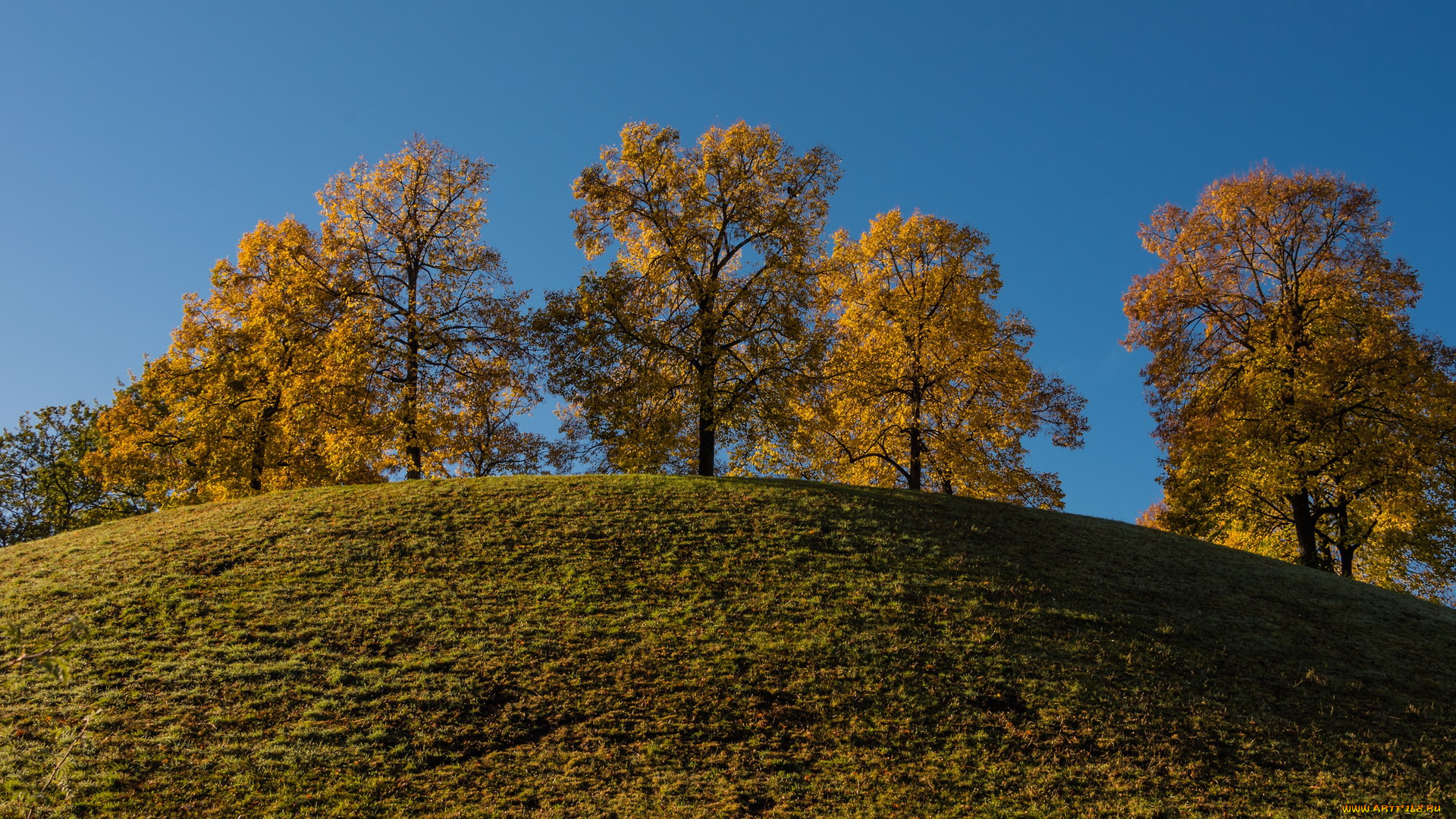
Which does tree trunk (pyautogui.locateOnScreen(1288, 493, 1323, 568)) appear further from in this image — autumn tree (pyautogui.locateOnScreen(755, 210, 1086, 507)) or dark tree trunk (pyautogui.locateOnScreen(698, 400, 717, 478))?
dark tree trunk (pyautogui.locateOnScreen(698, 400, 717, 478))

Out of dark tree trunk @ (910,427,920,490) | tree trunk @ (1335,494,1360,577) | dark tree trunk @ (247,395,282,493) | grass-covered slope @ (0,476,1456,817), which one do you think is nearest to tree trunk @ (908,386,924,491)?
dark tree trunk @ (910,427,920,490)

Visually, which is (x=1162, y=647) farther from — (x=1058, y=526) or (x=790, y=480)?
(x=790, y=480)

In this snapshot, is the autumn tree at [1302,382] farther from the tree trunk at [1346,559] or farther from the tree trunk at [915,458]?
the tree trunk at [915,458]

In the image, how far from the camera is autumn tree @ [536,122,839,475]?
26.7 metres

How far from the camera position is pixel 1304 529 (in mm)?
30594

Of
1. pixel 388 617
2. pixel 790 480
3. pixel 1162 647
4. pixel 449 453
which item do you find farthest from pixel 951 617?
pixel 449 453

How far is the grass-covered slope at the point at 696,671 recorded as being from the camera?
11625 mm

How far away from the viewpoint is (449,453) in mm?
32969

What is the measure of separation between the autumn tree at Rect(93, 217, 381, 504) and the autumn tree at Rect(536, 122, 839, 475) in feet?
26.7

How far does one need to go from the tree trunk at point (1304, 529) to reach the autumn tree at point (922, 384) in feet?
28.3

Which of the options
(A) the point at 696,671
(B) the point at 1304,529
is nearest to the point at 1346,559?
(B) the point at 1304,529

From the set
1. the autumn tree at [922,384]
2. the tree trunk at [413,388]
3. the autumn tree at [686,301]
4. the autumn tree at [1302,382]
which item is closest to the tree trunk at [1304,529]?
the autumn tree at [1302,382]

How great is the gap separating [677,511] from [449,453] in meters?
15.1

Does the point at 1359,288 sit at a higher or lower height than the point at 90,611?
higher
